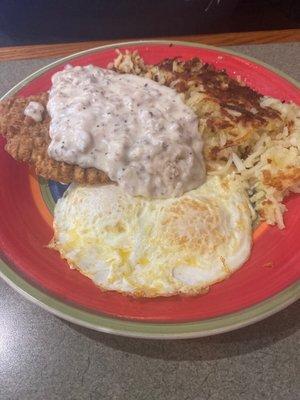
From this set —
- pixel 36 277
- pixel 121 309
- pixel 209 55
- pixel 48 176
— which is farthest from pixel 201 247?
pixel 209 55

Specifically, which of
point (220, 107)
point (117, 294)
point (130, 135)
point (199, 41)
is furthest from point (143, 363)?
point (199, 41)

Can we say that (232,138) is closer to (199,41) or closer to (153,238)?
(153,238)

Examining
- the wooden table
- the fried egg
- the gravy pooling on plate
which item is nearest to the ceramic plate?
the fried egg

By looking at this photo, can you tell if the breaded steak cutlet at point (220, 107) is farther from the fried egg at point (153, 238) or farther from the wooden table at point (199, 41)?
the wooden table at point (199, 41)

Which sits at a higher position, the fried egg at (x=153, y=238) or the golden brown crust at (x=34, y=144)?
the golden brown crust at (x=34, y=144)

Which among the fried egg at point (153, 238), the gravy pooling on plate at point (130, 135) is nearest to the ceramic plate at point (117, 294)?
the fried egg at point (153, 238)

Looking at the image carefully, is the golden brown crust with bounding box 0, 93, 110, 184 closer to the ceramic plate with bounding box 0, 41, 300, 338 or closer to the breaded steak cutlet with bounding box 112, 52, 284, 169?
the ceramic plate with bounding box 0, 41, 300, 338

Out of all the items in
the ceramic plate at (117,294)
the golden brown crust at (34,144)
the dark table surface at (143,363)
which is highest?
the golden brown crust at (34,144)
